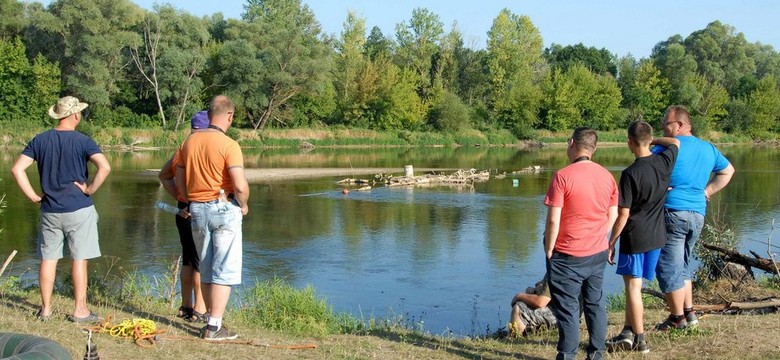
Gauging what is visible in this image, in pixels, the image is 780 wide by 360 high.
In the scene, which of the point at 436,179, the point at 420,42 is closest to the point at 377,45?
the point at 420,42

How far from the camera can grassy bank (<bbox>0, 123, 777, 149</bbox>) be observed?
5109 centimetres

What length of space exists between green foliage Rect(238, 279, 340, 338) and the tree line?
153ft

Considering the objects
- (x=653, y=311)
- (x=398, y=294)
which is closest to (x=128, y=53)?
(x=398, y=294)

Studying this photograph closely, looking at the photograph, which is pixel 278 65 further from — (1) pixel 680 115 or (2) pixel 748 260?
(1) pixel 680 115

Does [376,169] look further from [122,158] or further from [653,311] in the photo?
[653,311]

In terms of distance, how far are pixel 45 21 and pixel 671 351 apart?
5325 cm

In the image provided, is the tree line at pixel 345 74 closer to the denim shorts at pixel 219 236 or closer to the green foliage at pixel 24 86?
the green foliage at pixel 24 86

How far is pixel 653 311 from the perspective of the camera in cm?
810

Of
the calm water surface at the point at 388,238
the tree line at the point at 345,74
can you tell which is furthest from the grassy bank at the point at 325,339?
the tree line at the point at 345,74

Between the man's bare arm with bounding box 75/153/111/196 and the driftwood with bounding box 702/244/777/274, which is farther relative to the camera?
the driftwood with bounding box 702/244/777/274

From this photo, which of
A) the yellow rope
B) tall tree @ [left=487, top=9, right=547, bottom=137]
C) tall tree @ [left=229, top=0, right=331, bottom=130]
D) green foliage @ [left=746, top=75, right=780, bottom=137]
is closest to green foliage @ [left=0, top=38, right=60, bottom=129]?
tall tree @ [left=229, top=0, right=331, bottom=130]

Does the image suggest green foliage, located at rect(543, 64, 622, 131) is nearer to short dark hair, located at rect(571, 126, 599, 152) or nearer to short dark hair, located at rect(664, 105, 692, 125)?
short dark hair, located at rect(664, 105, 692, 125)

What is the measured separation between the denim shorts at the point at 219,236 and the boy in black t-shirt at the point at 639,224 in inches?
117

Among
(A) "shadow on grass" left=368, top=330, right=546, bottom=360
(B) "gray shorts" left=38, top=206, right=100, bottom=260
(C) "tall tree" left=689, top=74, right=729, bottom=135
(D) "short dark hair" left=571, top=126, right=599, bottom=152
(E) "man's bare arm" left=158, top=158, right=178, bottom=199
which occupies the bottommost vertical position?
(A) "shadow on grass" left=368, top=330, right=546, bottom=360
